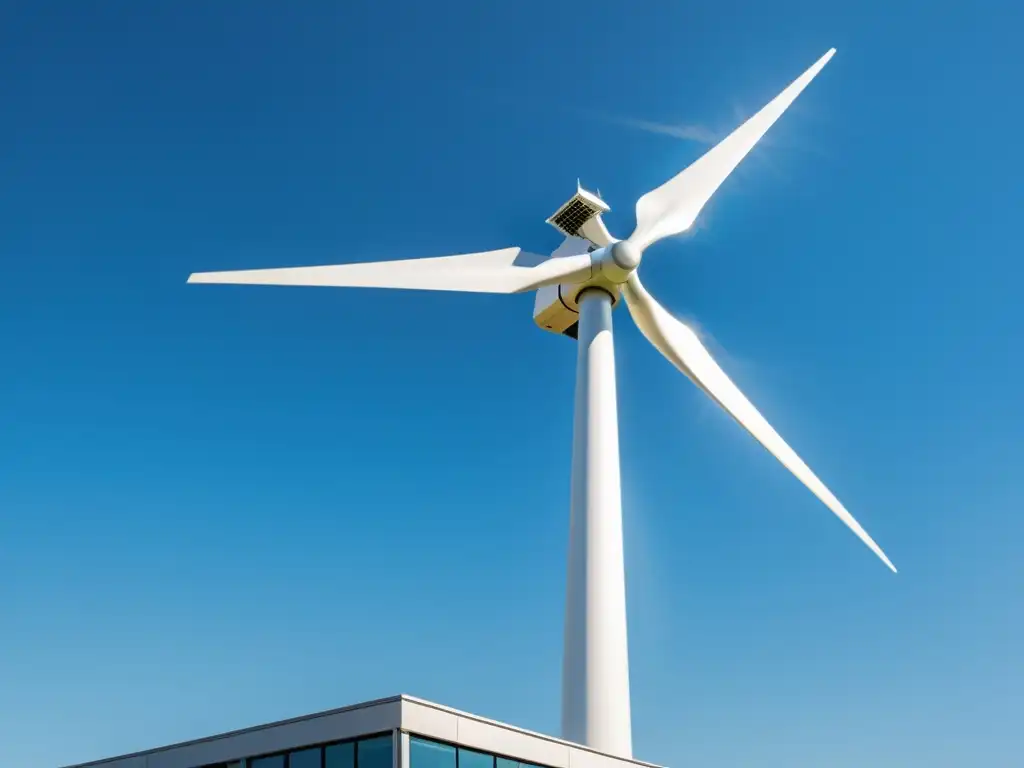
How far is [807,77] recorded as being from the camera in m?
47.3

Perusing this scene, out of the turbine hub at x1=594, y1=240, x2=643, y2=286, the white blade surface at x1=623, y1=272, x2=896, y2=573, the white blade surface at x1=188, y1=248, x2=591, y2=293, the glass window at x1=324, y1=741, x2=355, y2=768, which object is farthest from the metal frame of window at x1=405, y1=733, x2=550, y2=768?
the turbine hub at x1=594, y1=240, x2=643, y2=286

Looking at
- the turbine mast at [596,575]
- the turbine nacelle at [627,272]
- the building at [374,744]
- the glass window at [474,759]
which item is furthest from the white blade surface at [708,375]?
the glass window at [474,759]

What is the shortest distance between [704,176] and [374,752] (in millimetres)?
32895

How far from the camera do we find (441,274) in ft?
123

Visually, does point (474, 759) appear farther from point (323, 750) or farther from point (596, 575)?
point (596, 575)

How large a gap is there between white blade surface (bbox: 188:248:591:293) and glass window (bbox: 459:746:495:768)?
17491 millimetres

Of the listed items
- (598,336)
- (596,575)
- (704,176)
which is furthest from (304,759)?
(704,176)

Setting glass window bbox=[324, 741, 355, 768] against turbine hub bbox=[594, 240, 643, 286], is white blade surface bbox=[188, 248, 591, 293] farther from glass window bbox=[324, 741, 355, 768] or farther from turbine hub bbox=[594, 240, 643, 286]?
glass window bbox=[324, 741, 355, 768]

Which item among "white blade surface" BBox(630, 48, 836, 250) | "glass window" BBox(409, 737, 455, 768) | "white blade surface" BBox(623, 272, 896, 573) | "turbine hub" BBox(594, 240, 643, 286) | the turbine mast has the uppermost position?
"white blade surface" BBox(630, 48, 836, 250)

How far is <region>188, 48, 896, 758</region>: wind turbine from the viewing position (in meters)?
33.1

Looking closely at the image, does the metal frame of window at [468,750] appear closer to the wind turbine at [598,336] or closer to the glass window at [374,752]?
the glass window at [374,752]

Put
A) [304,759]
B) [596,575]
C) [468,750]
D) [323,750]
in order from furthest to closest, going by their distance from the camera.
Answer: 1. [596,575]
2. [468,750]
3. [304,759]
4. [323,750]

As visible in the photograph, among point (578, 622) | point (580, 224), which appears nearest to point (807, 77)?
point (580, 224)

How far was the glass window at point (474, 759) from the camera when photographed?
22.2 m
